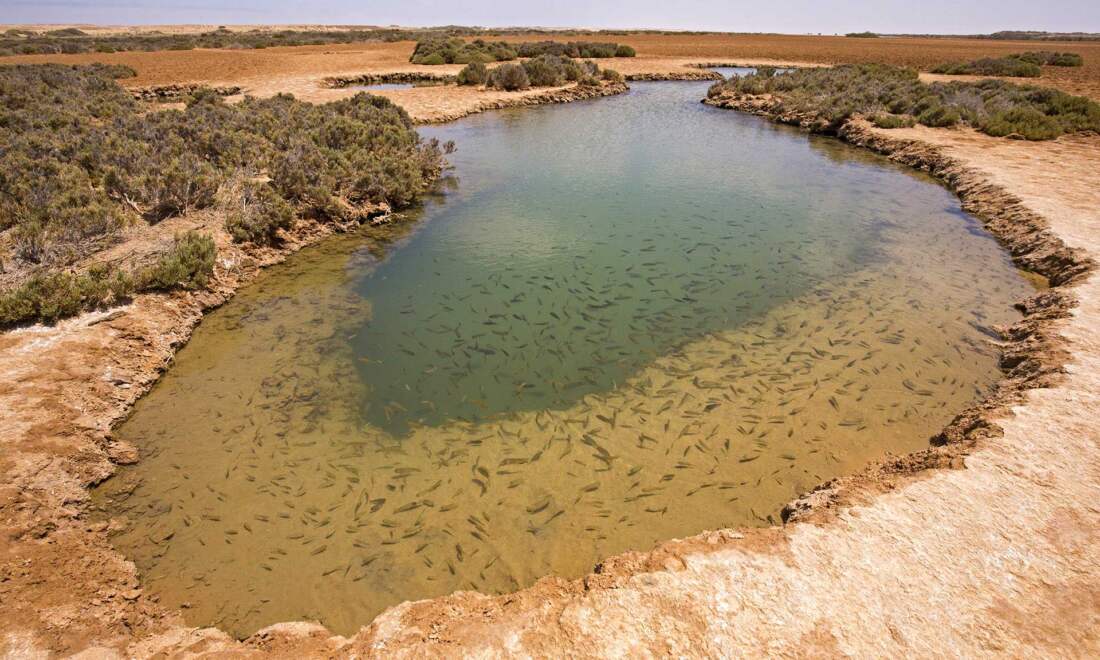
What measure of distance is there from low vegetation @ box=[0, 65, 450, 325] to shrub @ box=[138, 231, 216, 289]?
2 centimetres

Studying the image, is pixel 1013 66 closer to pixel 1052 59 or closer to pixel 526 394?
pixel 1052 59

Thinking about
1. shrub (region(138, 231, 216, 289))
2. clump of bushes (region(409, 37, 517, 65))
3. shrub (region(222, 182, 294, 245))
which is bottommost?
shrub (region(138, 231, 216, 289))

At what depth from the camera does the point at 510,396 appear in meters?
7.75

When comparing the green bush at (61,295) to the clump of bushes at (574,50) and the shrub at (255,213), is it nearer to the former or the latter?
the shrub at (255,213)

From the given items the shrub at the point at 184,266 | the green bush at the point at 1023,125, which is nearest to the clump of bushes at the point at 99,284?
the shrub at the point at 184,266

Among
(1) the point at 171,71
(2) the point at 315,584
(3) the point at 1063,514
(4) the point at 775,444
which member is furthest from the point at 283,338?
(1) the point at 171,71

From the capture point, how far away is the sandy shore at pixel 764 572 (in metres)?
3.99

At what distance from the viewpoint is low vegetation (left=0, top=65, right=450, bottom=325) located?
30.4 ft

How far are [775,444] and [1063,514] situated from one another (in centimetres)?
281

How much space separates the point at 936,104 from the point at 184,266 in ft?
107

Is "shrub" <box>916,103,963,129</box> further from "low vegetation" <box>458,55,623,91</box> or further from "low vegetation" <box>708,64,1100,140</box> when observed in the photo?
"low vegetation" <box>458,55,623,91</box>

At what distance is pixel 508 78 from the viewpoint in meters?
34.7

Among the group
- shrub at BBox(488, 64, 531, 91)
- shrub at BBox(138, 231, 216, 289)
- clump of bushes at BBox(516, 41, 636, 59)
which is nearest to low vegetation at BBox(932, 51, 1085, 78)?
clump of bushes at BBox(516, 41, 636, 59)

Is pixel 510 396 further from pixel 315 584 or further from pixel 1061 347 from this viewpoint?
pixel 1061 347
